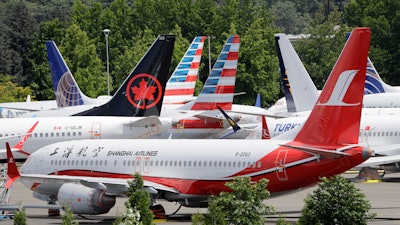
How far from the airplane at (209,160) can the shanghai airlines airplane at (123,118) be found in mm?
12037

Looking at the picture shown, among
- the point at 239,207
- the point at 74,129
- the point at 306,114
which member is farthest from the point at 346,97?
the point at 306,114

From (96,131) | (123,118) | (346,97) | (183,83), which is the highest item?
(183,83)

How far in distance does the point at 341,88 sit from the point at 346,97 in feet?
0.94

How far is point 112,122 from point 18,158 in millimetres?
4968

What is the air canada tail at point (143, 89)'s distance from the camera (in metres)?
54.1

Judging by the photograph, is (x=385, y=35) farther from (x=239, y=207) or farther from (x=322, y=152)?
(x=239, y=207)

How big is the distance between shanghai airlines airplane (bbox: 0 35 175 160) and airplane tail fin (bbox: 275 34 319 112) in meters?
7.86

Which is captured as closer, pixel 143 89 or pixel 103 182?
pixel 103 182

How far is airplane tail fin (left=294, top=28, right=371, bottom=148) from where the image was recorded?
3306cm

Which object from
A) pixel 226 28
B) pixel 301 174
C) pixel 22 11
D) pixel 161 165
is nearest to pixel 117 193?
pixel 161 165

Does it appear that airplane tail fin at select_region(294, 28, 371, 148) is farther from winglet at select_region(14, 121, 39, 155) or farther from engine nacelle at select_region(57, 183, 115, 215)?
winglet at select_region(14, 121, 39, 155)

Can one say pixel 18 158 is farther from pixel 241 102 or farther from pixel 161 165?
pixel 241 102

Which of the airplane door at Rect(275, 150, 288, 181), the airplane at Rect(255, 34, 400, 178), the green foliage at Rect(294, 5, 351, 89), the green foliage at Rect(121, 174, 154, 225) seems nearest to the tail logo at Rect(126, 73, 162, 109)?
the airplane at Rect(255, 34, 400, 178)

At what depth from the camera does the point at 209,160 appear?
1390 inches
